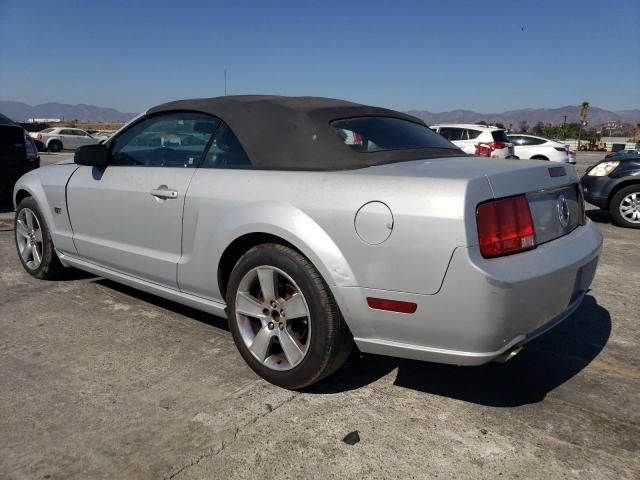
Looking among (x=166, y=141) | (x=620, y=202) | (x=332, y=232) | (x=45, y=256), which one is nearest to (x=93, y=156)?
(x=166, y=141)

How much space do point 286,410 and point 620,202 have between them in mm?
7272

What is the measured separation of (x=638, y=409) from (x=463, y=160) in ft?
4.89

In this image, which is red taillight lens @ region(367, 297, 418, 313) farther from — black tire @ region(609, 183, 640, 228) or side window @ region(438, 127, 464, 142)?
side window @ region(438, 127, 464, 142)

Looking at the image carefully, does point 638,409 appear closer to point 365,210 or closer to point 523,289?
point 523,289

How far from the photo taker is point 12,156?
27.7 ft

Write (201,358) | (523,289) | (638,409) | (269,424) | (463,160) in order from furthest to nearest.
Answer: (201,358) → (463,160) → (638,409) → (269,424) → (523,289)

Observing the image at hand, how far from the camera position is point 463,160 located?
2883mm

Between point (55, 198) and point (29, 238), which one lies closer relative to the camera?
point (55, 198)

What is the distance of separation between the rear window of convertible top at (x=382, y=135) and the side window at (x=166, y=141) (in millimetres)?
796

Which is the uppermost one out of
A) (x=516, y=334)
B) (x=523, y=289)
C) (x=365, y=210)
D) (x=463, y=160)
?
(x=463, y=160)

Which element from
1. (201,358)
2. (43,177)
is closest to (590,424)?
(201,358)

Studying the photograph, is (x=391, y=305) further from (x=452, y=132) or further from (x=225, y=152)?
(x=452, y=132)

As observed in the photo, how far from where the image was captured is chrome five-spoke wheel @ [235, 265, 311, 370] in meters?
2.65

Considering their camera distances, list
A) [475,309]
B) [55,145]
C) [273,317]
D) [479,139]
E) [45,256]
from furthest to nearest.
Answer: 1. [55,145]
2. [479,139]
3. [45,256]
4. [273,317]
5. [475,309]
